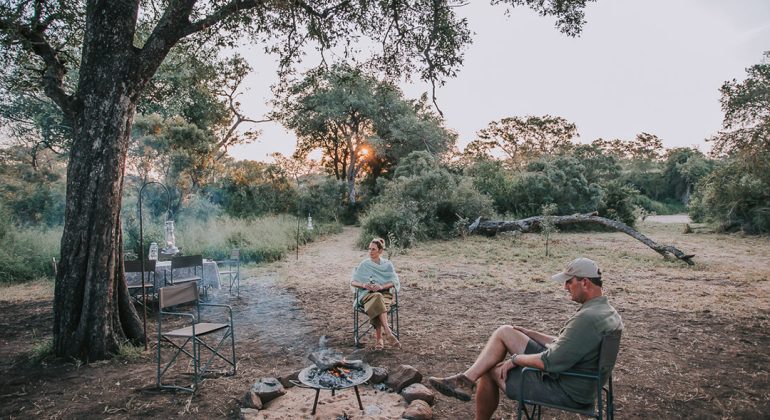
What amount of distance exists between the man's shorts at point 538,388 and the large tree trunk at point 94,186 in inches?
171

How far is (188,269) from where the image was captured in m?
7.66

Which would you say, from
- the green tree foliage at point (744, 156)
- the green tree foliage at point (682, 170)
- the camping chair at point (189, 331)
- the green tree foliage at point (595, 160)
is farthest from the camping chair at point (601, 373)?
the green tree foliage at point (682, 170)

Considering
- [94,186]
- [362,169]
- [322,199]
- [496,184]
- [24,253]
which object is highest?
[362,169]

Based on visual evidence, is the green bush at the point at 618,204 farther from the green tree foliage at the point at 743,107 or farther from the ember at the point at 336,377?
the ember at the point at 336,377

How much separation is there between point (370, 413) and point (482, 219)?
1494 centimetres

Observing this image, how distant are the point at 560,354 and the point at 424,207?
46.7ft

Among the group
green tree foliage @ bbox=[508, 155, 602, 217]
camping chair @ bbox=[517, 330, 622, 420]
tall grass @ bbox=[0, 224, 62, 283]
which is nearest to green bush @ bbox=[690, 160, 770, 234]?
green tree foliage @ bbox=[508, 155, 602, 217]

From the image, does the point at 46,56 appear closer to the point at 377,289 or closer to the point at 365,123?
the point at 377,289

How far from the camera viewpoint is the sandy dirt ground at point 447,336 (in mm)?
3562

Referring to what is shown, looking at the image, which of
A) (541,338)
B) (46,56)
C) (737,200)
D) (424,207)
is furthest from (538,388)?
(737,200)

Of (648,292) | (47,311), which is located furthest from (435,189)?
(47,311)

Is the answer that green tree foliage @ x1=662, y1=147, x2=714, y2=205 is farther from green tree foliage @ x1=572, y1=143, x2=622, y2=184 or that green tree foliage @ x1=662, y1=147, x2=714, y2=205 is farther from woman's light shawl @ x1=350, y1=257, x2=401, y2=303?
woman's light shawl @ x1=350, y1=257, x2=401, y2=303

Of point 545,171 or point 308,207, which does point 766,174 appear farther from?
point 308,207

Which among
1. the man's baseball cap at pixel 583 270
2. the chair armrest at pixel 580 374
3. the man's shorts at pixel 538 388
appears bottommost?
the man's shorts at pixel 538 388
